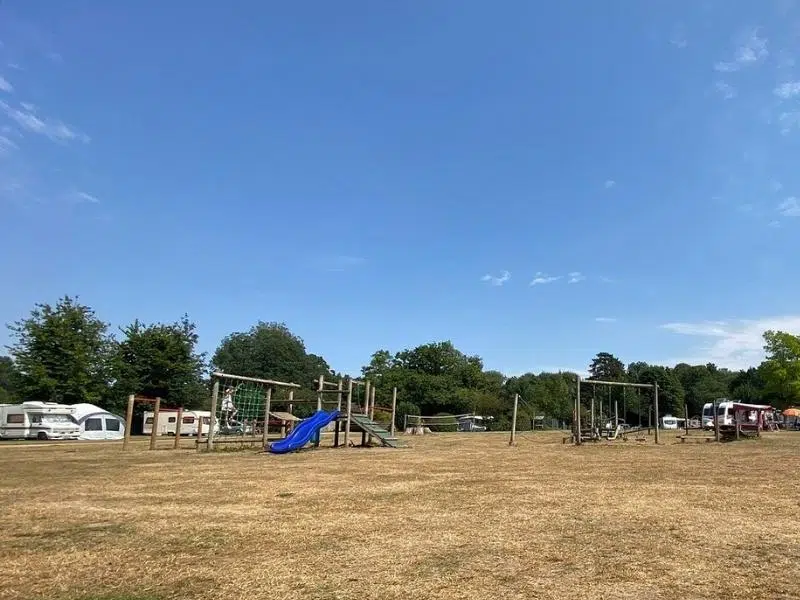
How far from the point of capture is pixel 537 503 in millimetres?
9141

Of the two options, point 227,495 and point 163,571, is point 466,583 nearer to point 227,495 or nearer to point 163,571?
point 163,571

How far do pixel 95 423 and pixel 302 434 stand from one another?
24.7 metres

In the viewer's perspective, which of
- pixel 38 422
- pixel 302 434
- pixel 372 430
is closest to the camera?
pixel 302 434

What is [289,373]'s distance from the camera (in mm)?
96625

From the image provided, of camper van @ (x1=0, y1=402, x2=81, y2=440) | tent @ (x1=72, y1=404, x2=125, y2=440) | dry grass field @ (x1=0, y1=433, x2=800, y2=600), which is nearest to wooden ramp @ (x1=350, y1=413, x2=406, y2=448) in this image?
dry grass field @ (x1=0, y1=433, x2=800, y2=600)

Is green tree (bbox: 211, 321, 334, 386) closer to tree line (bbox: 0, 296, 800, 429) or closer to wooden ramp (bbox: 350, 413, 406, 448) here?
tree line (bbox: 0, 296, 800, 429)

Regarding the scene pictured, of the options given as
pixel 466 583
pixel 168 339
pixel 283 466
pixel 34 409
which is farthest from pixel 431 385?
pixel 466 583

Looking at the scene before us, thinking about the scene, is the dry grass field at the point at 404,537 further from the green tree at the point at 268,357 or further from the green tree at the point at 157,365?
the green tree at the point at 268,357

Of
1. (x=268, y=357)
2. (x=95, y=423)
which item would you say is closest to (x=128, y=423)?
(x=95, y=423)

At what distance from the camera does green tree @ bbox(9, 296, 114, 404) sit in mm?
46469

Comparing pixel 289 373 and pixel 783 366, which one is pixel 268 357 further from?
pixel 783 366

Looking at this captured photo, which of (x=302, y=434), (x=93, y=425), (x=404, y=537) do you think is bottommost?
(x=93, y=425)

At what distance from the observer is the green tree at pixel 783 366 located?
62.8 meters

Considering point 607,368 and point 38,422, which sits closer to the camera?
point 38,422
